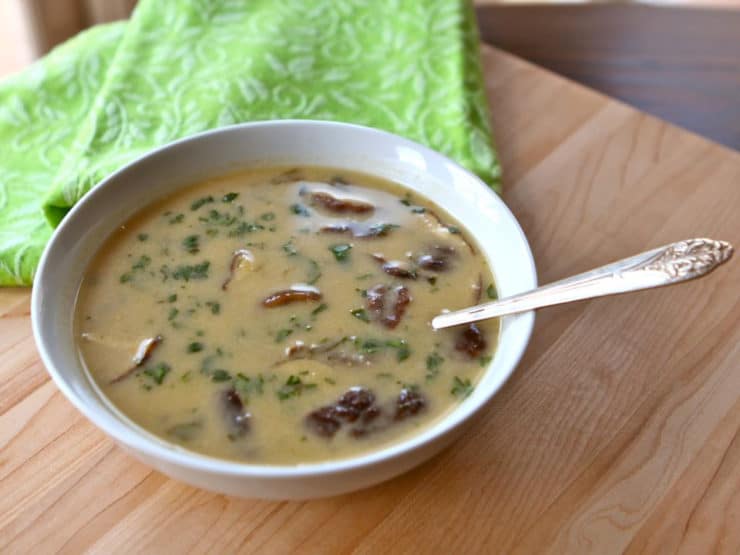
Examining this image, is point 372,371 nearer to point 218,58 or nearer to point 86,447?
point 86,447

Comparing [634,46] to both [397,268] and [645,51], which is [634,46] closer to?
[645,51]

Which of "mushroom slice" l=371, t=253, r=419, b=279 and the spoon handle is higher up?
the spoon handle

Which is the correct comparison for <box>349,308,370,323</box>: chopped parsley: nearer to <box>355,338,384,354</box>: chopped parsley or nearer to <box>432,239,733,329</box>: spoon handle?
<box>355,338,384,354</box>: chopped parsley

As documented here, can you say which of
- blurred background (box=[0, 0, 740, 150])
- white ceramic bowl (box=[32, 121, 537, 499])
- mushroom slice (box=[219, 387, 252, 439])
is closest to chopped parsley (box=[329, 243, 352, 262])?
white ceramic bowl (box=[32, 121, 537, 499])

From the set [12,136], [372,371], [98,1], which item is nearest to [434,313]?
[372,371]

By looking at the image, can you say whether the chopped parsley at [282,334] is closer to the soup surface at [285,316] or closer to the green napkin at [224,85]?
the soup surface at [285,316]

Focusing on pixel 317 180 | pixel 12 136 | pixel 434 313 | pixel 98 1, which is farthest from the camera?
pixel 98 1
